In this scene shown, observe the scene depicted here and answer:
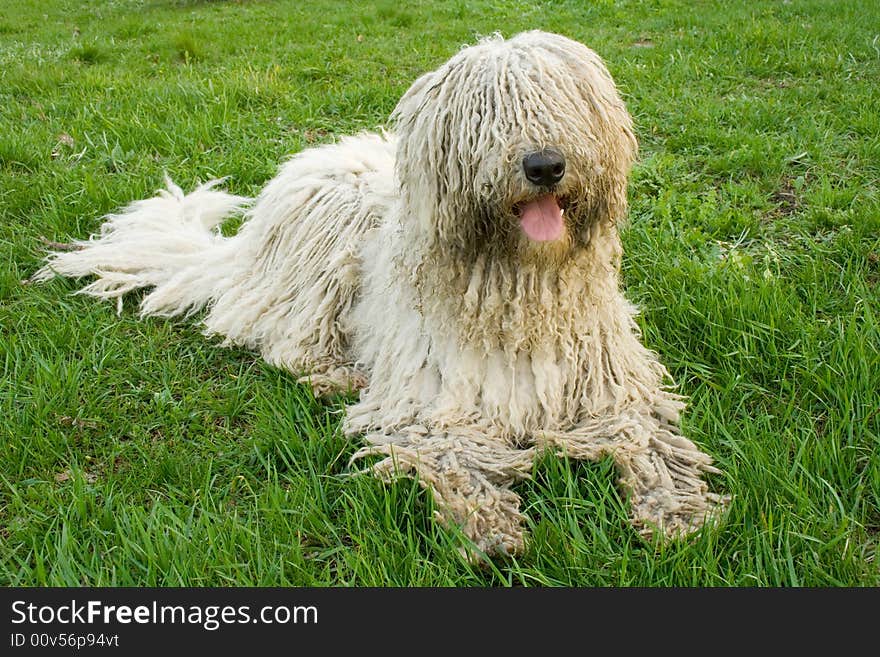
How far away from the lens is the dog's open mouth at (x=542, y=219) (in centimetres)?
243

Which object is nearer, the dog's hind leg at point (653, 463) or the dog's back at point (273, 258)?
the dog's hind leg at point (653, 463)

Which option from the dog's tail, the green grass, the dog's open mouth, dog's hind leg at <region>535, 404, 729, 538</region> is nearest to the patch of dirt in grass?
the green grass

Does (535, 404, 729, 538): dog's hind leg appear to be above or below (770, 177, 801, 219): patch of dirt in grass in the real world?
below

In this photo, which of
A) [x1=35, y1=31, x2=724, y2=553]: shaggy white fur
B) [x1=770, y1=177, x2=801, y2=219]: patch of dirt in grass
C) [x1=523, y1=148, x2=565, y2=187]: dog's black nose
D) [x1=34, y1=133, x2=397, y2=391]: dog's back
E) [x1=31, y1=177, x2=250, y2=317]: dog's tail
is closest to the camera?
[x1=523, y1=148, x2=565, y2=187]: dog's black nose

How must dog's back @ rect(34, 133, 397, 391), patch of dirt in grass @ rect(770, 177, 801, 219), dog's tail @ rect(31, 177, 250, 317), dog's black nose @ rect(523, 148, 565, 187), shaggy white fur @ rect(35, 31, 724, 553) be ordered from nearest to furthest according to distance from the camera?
dog's black nose @ rect(523, 148, 565, 187), shaggy white fur @ rect(35, 31, 724, 553), dog's back @ rect(34, 133, 397, 391), dog's tail @ rect(31, 177, 250, 317), patch of dirt in grass @ rect(770, 177, 801, 219)

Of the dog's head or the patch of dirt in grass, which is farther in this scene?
the patch of dirt in grass

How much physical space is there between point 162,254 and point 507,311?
2.30m

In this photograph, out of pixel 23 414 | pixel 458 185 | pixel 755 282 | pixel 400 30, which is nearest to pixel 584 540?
pixel 458 185

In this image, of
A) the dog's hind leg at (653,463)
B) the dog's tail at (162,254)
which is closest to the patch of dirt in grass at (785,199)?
the dog's hind leg at (653,463)

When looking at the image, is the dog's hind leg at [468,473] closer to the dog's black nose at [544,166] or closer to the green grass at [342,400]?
the green grass at [342,400]

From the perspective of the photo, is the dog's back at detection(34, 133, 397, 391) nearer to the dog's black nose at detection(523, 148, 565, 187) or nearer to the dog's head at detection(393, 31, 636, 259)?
the dog's head at detection(393, 31, 636, 259)

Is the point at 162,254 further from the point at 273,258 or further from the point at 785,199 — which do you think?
the point at 785,199

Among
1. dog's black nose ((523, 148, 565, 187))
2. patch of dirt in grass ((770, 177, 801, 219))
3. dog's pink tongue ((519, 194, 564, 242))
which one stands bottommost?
patch of dirt in grass ((770, 177, 801, 219))

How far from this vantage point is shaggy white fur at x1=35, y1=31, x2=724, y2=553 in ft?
8.03
